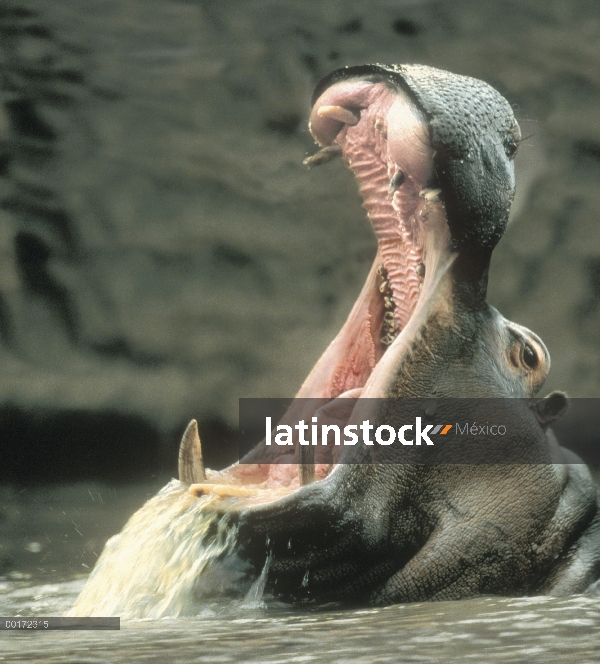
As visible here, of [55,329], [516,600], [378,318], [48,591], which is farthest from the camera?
[55,329]

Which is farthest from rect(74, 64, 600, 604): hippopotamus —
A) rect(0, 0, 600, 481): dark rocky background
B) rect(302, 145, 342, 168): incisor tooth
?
rect(0, 0, 600, 481): dark rocky background

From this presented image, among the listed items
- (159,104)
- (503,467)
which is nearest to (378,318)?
(503,467)

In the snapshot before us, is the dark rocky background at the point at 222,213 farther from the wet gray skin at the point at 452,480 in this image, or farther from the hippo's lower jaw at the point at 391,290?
the wet gray skin at the point at 452,480

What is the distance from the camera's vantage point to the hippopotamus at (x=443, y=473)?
1.68m

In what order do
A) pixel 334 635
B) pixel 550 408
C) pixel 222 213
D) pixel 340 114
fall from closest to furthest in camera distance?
1. pixel 334 635
2. pixel 550 408
3. pixel 340 114
4. pixel 222 213

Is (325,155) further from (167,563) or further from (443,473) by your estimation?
(167,563)

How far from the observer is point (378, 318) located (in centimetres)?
215

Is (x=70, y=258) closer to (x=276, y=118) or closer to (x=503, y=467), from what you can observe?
(x=276, y=118)

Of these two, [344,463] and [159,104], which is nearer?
[344,463]

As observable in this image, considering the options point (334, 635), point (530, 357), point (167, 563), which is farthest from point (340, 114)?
point (334, 635)

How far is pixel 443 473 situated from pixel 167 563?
0.45 m

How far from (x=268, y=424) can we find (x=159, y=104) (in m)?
2.31

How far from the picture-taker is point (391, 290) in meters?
2.11

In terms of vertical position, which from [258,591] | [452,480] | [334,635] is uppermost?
[452,480]
